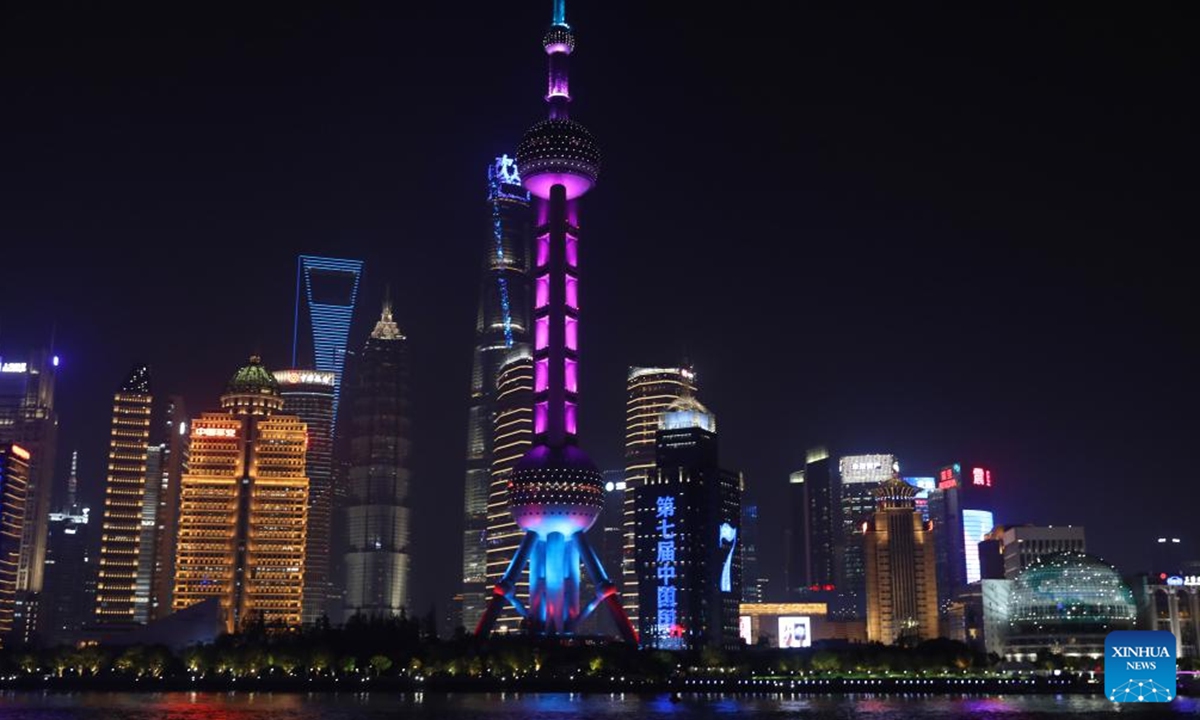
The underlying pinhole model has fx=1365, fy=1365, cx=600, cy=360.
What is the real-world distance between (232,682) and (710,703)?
2955 inches

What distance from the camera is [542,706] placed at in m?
153

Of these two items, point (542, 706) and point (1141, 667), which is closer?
point (1141, 667)

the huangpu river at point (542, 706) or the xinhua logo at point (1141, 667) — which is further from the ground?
the xinhua logo at point (1141, 667)

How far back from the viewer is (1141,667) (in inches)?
3059

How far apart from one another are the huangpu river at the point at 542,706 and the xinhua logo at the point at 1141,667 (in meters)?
51.9

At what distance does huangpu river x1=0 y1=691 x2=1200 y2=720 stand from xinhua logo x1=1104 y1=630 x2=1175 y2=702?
5195 centimetres

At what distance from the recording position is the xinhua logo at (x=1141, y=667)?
251 feet

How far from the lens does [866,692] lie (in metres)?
198

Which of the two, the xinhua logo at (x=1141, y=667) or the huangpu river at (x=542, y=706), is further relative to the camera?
the huangpu river at (x=542, y=706)

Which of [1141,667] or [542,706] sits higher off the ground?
[1141,667]

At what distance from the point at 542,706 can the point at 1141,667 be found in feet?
285

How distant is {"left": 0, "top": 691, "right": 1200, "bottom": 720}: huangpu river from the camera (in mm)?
131125

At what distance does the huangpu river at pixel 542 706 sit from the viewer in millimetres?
131125

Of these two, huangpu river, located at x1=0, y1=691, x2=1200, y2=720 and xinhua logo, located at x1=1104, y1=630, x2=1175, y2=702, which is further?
huangpu river, located at x1=0, y1=691, x2=1200, y2=720
